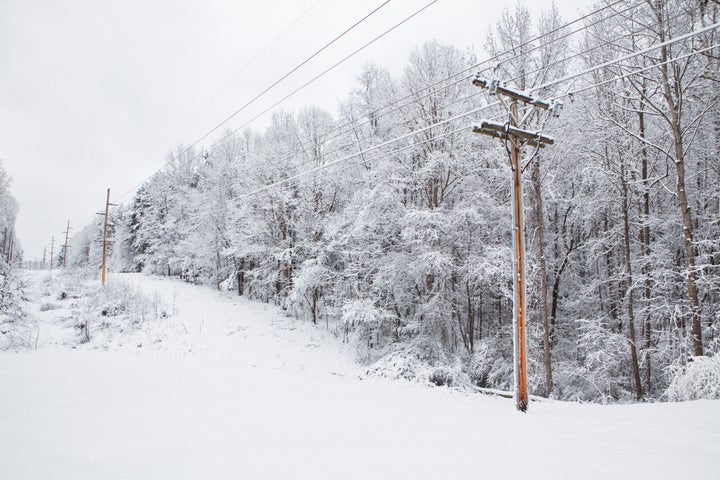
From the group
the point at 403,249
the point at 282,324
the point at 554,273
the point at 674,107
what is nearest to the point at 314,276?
the point at 282,324

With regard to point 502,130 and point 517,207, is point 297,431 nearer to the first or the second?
point 517,207

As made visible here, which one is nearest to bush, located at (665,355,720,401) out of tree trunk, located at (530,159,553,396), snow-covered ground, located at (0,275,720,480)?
snow-covered ground, located at (0,275,720,480)

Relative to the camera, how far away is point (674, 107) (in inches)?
409

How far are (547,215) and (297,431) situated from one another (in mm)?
15244

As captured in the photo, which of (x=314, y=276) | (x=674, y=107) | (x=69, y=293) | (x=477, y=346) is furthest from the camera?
(x=69, y=293)

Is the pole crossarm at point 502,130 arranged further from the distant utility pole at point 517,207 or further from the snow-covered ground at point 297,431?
the snow-covered ground at point 297,431

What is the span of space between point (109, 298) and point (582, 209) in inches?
940

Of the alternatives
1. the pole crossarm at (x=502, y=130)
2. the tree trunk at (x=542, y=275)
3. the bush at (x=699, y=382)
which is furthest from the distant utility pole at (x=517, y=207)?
the tree trunk at (x=542, y=275)

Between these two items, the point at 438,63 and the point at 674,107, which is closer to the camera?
the point at 674,107

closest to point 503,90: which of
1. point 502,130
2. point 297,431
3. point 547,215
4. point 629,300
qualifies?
point 502,130

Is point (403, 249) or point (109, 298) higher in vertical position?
point (403, 249)

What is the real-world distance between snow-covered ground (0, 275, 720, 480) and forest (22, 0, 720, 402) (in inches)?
180

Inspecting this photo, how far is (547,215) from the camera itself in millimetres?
17031

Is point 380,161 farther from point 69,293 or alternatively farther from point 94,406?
point 69,293
